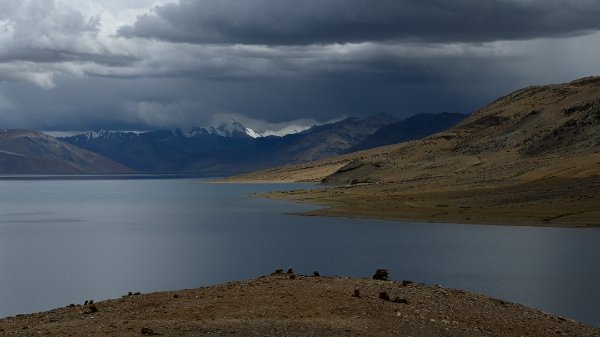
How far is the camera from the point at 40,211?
177m

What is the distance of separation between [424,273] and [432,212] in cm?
7256

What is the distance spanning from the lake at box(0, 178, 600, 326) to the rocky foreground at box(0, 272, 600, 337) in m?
13.5

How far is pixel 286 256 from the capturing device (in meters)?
80.8

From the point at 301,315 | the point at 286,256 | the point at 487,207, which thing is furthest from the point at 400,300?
the point at 487,207

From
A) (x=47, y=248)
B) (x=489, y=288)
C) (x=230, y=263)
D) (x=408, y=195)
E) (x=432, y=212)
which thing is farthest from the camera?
(x=408, y=195)

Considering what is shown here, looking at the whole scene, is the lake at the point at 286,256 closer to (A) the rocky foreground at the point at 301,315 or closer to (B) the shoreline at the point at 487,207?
(B) the shoreline at the point at 487,207

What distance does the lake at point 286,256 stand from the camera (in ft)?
187

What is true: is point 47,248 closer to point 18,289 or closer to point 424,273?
point 18,289

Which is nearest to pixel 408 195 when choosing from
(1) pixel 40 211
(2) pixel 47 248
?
(1) pixel 40 211

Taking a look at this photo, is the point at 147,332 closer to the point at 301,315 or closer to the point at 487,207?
the point at 301,315

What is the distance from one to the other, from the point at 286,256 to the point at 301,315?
51626 mm

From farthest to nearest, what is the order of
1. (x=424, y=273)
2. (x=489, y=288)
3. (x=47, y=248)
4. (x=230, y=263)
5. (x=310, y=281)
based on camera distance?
1. (x=47, y=248)
2. (x=230, y=263)
3. (x=424, y=273)
4. (x=489, y=288)
5. (x=310, y=281)

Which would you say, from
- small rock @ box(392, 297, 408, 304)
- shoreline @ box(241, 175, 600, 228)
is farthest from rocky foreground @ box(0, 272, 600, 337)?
shoreline @ box(241, 175, 600, 228)

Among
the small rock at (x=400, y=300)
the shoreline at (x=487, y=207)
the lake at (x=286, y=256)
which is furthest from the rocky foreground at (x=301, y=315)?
the shoreline at (x=487, y=207)
